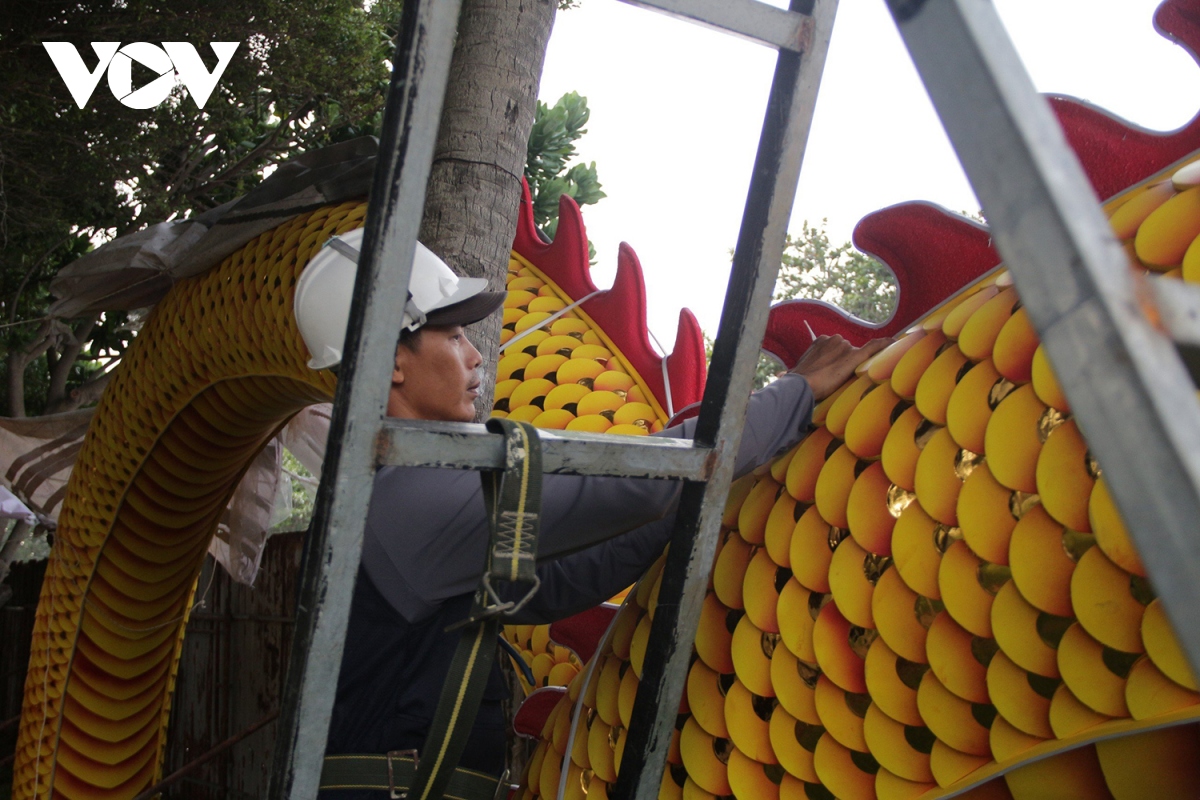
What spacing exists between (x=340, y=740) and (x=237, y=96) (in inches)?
260

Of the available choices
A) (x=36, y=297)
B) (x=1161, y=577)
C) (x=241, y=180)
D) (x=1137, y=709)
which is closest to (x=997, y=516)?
(x=1137, y=709)

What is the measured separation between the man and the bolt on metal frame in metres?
0.13

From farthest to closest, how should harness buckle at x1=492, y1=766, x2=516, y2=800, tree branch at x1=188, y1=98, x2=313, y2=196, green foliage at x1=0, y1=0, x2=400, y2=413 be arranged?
tree branch at x1=188, y1=98, x2=313, y2=196 < green foliage at x1=0, y1=0, x2=400, y2=413 < harness buckle at x1=492, y1=766, x2=516, y2=800

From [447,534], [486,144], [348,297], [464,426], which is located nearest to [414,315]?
[348,297]

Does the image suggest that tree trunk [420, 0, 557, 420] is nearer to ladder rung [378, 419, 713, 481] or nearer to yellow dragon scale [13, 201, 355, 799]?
yellow dragon scale [13, 201, 355, 799]

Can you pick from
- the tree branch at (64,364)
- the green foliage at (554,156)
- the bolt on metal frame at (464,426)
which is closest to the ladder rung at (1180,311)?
the bolt on metal frame at (464,426)

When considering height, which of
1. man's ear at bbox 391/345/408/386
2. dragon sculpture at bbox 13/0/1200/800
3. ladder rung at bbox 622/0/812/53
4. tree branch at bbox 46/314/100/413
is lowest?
dragon sculpture at bbox 13/0/1200/800

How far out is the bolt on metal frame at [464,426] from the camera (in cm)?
94

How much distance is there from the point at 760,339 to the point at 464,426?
1.24ft

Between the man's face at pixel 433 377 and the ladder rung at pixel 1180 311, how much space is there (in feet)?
4.52

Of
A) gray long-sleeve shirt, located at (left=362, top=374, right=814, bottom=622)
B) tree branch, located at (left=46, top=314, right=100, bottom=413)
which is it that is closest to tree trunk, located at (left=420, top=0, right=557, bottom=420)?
gray long-sleeve shirt, located at (left=362, top=374, right=814, bottom=622)

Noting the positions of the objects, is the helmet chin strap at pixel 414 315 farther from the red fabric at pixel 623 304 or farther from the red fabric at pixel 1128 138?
the red fabric at pixel 623 304

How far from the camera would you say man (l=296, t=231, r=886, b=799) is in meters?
1.33

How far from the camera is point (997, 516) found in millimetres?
1086
